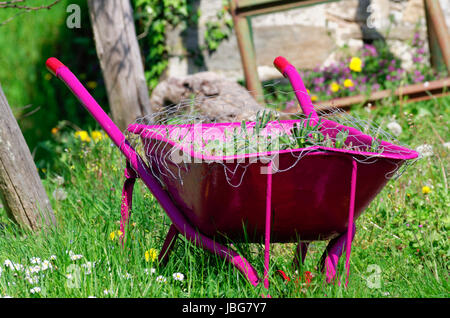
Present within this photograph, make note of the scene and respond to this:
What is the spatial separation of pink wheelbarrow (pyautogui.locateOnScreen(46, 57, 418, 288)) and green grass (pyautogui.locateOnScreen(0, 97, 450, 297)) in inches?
4.9

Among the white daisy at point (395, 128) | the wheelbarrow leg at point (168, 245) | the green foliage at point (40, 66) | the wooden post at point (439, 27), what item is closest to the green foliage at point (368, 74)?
the wooden post at point (439, 27)

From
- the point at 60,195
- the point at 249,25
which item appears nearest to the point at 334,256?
the point at 60,195

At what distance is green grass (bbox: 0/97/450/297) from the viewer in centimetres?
180

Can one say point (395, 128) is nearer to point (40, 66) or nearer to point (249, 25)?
point (249, 25)

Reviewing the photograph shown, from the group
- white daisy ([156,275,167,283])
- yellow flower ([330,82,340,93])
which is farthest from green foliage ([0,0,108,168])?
white daisy ([156,275,167,283])

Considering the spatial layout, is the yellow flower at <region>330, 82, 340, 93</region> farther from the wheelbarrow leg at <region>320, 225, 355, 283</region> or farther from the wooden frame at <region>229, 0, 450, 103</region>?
the wheelbarrow leg at <region>320, 225, 355, 283</region>

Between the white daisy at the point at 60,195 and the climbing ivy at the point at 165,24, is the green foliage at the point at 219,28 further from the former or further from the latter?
the white daisy at the point at 60,195

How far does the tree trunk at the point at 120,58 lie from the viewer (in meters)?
3.61

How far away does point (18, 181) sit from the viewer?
2.46 m

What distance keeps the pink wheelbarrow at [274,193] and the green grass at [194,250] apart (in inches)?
4.9

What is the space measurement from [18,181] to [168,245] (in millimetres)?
841

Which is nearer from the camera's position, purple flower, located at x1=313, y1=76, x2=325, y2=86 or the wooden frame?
the wooden frame
